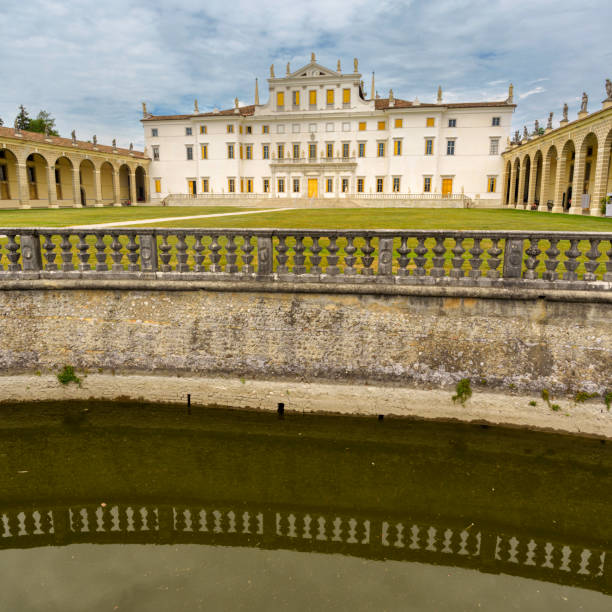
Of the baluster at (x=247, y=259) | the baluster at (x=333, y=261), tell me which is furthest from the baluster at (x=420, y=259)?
the baluster at (x=247, y=259)

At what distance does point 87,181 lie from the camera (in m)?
55.4

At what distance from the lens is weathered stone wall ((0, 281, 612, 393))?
282 inches

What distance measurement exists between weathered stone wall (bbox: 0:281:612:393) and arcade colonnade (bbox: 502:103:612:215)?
82.7 feet

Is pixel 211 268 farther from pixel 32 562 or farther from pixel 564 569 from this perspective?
pixel 564 569

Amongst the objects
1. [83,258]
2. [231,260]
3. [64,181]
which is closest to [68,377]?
[83,258]

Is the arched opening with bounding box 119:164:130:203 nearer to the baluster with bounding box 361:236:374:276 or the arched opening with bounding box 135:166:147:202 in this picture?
the arched opening with bounding box 135:166:147:202

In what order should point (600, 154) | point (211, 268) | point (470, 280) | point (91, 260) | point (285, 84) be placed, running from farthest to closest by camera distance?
point (285, 84), point (600, 154), point (91, 260), point (211, 268), point (470, 280)

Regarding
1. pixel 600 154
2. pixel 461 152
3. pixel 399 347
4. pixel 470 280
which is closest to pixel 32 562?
pixel 399 347

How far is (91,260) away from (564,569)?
28.5ft

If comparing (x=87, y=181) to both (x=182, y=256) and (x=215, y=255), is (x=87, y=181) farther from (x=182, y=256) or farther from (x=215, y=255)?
(x=215, y=255)

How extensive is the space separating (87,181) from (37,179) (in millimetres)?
6433

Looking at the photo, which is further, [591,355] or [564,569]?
[591,355]

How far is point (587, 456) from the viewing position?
6746 millimetres

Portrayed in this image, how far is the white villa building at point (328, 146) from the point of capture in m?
52.6
